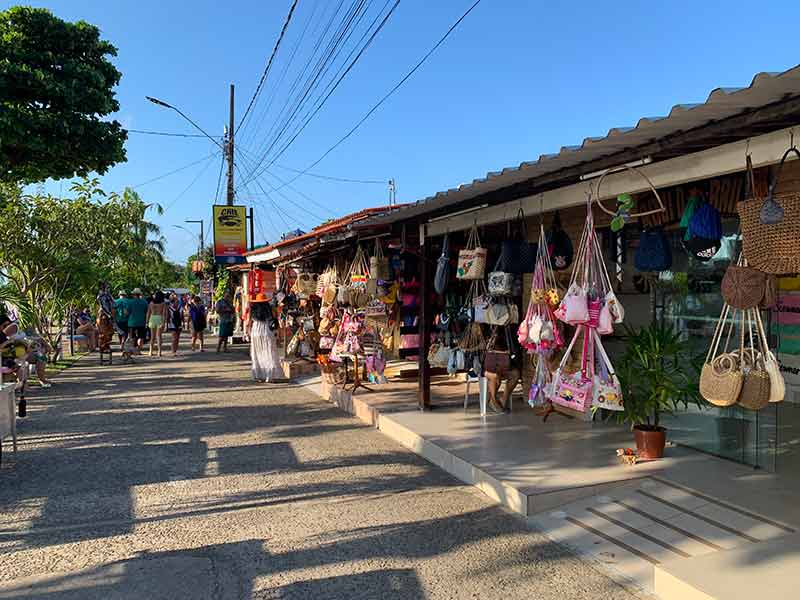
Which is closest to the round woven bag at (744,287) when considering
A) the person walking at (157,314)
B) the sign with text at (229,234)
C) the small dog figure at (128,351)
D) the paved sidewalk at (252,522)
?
the paved sidewalk at (252,522)

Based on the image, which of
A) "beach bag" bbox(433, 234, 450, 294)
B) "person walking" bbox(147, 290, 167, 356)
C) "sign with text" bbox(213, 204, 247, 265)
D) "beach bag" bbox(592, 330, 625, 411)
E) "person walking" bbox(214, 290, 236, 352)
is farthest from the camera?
"sign with text" bbox(213, 204, 247, 265)

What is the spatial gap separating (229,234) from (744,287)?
17852mm

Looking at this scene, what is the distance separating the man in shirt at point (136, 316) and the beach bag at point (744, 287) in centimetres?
1464

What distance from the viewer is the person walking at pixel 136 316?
15383 millimetres

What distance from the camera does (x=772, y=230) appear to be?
3350 mm

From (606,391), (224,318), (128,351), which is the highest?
(224,318)

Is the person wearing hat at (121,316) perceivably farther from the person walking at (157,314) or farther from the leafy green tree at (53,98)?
the leafy green tree at (53,98)

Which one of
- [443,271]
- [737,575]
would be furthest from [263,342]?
[737,575]

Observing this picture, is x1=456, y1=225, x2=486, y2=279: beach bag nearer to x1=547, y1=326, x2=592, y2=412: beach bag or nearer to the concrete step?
x1=547, y1=326, x2=592, y2=412: beach bag

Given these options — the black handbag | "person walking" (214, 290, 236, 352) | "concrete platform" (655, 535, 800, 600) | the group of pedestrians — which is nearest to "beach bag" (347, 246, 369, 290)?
the black handbag

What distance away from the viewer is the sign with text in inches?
758

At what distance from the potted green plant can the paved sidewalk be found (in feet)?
4.95

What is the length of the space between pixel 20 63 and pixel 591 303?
7030 millimetres

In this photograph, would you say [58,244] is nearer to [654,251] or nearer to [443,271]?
[443,271]
